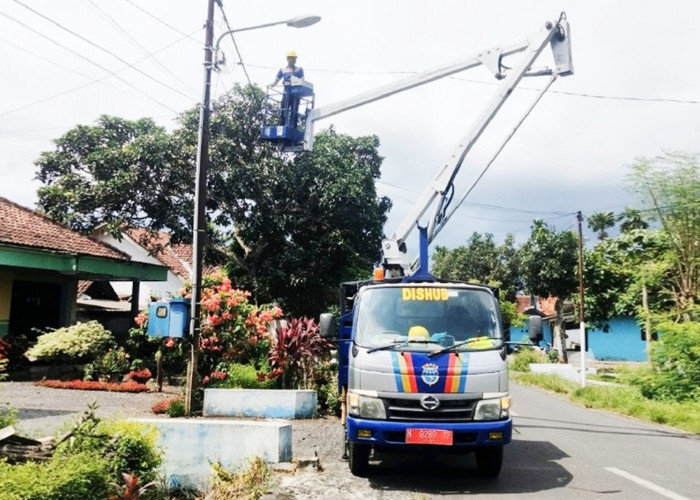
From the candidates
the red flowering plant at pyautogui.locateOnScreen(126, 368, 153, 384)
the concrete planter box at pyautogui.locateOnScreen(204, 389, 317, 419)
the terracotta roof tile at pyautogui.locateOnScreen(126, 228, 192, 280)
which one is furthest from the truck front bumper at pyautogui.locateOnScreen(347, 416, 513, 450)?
the terracotta roof tile at pyautogui.locateOnScreen(126, 228, 192, 280)

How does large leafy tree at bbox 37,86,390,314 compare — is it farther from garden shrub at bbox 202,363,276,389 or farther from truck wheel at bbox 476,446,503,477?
truck wheel at bbox 476,446,503,477

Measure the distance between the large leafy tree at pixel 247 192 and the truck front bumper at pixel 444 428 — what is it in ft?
49.9

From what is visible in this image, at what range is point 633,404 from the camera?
48.2ft

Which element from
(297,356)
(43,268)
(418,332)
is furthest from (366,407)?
(43,268)

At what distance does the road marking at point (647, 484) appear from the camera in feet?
21.8

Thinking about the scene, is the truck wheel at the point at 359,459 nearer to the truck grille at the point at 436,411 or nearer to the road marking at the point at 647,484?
the truck grille at the point at 436,411

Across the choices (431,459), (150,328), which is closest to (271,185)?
(150,328)

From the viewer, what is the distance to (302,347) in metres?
13.1

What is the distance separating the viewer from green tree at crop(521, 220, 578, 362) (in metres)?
32.4

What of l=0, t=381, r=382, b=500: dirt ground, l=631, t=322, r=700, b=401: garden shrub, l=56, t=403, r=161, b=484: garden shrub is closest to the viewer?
l=56, t=403, r=161, b=484: garden shrub

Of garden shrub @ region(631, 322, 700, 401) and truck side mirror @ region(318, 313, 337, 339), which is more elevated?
truck side mirror @ region(318, 313, 337, 339)

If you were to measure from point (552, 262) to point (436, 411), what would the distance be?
27.3m

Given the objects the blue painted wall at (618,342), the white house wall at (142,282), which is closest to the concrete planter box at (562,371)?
the blue painted wall at (618,342)

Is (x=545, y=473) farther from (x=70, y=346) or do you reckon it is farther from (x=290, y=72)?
(x=70, y=346)
